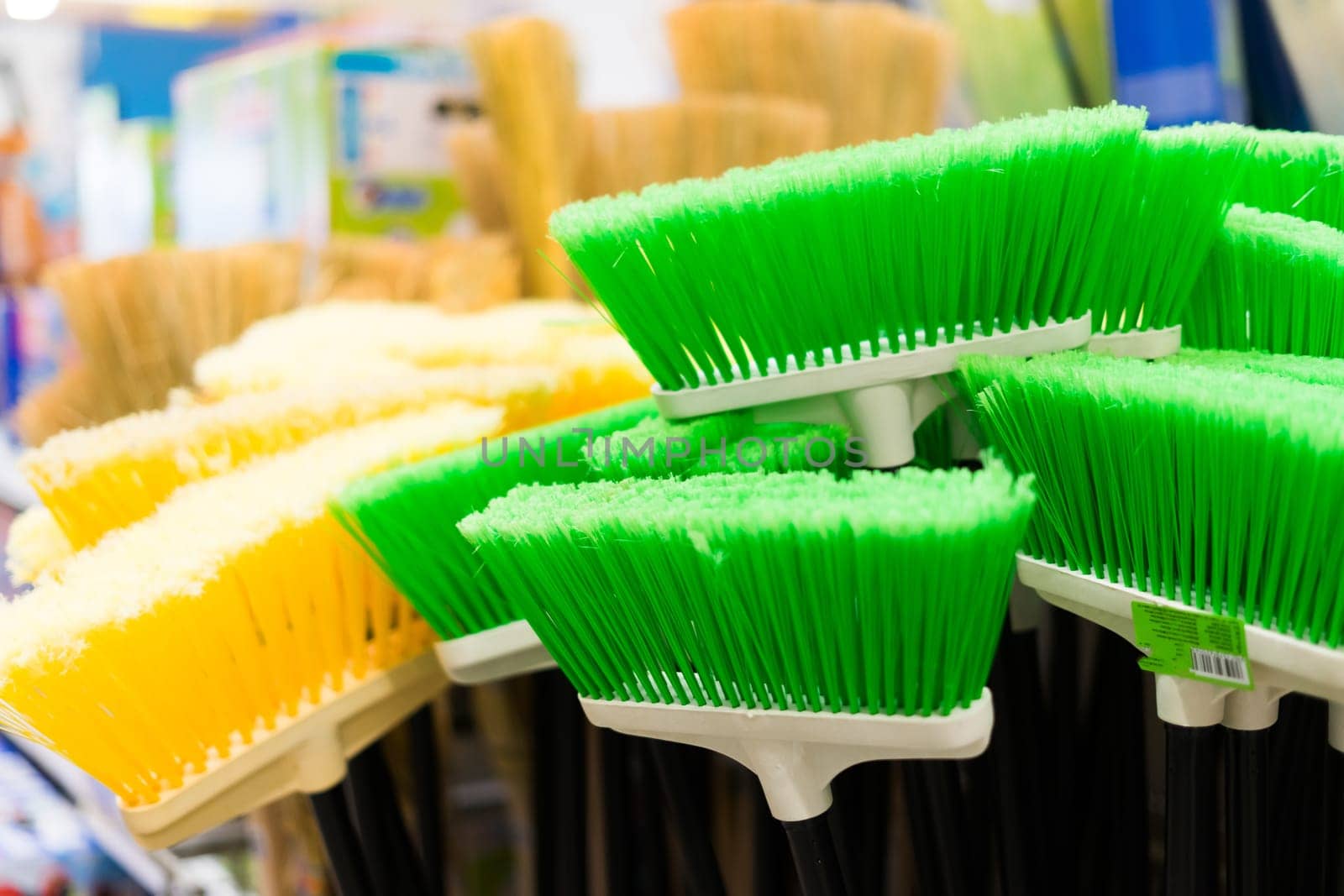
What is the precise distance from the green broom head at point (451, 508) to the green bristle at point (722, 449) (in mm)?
22

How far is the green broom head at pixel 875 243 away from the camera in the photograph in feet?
1.41

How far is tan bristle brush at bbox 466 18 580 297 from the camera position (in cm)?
111

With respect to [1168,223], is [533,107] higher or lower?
higher

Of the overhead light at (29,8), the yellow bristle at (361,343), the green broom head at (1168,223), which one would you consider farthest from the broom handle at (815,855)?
the overhead light at (29,8)

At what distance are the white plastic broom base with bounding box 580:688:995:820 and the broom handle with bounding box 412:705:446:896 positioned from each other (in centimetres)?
25

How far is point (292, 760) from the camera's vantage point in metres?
0.53

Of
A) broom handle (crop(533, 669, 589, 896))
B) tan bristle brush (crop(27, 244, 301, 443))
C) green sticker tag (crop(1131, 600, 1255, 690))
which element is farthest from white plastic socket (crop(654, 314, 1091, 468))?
tan bristle brush (crop(27, 244, 301, 443))

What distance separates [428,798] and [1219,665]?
45 centimetres

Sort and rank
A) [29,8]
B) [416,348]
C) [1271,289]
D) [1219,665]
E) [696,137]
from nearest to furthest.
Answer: [1219,665], [1271,289], [416,348], [696,137], [29,8]

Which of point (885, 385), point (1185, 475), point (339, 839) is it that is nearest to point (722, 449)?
point (885, 385)

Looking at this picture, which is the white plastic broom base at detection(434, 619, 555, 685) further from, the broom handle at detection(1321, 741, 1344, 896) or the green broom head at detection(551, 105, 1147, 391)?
the broom handle at detection(1321, 741, 1344, 896)

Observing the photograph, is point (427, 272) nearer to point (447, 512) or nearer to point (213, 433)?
point (213, 433)

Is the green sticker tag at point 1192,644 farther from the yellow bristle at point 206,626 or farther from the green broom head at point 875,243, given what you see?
the yellow bristle at point 206,626

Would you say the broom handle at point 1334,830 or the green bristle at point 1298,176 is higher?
the green bristle at point 1298,176
